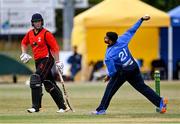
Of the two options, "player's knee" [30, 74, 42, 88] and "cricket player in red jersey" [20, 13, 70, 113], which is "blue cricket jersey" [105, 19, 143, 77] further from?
"player's knee" [30, 74, 42, 88]

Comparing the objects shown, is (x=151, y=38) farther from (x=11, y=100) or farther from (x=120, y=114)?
(x=120, y=114)

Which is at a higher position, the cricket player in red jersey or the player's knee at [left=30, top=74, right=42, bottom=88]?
the cricket player in red jersey

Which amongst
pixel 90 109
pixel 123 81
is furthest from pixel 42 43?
pixel 90 109

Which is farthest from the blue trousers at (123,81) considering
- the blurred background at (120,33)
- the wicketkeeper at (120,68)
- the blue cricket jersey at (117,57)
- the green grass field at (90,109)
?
the blurred background at (120,33)

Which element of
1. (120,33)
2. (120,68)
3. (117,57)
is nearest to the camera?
(117,57)

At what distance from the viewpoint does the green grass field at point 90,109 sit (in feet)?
53.2

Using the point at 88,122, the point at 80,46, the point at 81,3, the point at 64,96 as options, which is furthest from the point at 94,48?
the point at 88,122

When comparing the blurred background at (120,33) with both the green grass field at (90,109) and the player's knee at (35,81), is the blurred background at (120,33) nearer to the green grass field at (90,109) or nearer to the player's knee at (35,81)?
the green grass field at (90,109)

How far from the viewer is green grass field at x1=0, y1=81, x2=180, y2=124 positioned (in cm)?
1620

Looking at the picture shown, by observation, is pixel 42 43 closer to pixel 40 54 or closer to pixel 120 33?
pixel 40 54

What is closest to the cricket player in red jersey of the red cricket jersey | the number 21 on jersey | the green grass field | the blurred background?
the red cricket jersey

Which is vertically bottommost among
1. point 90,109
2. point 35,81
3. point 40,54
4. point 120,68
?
point 90,109

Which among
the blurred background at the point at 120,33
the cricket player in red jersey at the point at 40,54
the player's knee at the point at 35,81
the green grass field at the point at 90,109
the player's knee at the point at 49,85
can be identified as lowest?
the blurred background at the point at 120,33

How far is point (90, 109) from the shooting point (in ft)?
65.1
